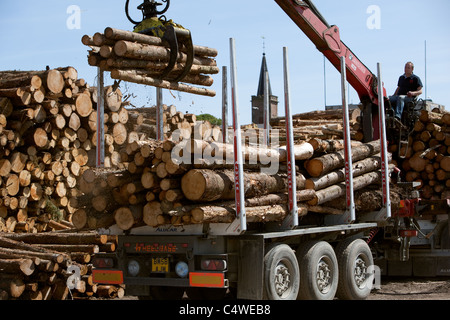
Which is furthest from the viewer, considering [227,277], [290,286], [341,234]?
[341,234]

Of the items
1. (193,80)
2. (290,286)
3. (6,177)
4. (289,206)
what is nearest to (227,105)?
(193,80)

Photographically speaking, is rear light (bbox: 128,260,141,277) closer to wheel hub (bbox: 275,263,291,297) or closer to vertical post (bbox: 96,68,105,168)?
vertical post (bbox: 96,68,105,168)

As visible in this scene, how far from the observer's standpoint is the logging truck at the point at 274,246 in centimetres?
782

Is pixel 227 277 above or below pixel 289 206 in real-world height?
below

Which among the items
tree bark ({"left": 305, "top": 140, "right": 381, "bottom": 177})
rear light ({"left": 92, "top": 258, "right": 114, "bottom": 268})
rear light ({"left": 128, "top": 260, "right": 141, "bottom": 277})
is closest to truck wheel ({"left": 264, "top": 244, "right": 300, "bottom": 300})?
tree bark ({"left": 305, "top": 140, "right": 381, "bottom": 177})

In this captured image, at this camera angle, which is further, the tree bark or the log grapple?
the tree bark

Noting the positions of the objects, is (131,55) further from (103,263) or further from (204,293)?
(204,293)

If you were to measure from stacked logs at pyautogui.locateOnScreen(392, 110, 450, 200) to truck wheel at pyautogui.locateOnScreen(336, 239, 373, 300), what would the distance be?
3506 millimetres

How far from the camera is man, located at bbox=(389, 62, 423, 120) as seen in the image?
1283cm

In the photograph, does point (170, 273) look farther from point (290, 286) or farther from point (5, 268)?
point (5, 268)

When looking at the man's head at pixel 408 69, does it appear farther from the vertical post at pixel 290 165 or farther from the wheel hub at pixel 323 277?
the wheel hub at pixel 323 277

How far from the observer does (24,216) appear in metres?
13.1

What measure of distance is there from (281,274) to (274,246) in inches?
14.7

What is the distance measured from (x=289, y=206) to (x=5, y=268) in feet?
12.7
